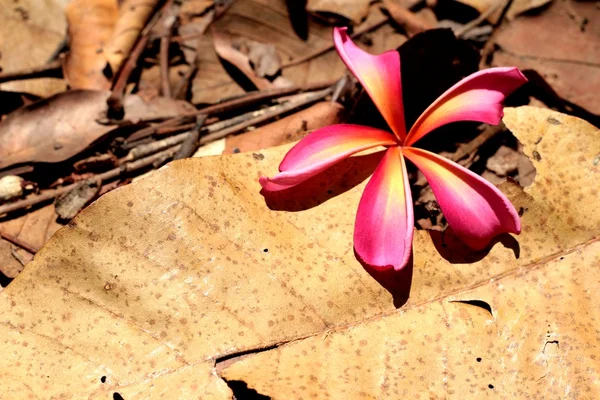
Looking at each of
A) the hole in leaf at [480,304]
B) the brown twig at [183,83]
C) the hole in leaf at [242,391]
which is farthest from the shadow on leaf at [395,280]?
the brown twig at [183,83]

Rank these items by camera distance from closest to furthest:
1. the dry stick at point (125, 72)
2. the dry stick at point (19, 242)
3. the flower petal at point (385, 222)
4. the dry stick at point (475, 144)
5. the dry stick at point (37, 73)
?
the flower petal at point (385, 222) < the dry stick at point (19, 242) < the dry stick at point (475, 144) < the dry stick at point (125, 72) < the dry stick at point (37, 73)

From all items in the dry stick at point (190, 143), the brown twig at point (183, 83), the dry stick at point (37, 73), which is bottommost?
the dry stick at point (190, 143)

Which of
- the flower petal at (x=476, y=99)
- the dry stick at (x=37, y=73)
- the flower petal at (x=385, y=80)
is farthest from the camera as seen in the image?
the dry stick at (x=37, y=73)

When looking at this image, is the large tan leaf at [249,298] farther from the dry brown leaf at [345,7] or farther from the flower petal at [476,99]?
the dry brown leaf at [345,7]

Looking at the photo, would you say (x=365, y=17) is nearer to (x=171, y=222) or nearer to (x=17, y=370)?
(x=171, y=222)

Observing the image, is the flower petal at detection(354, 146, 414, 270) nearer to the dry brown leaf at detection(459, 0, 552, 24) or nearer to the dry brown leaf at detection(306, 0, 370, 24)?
the dry brown leaf at detection(306, 0, 370, 24)

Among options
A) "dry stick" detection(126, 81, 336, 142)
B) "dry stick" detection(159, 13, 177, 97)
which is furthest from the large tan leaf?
"dry stick" detection(159, 13, 177, 97)

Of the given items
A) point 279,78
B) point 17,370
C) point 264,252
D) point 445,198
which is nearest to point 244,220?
point 264,252

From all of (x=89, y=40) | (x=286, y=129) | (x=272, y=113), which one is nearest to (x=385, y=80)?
(x=286, y=129)
